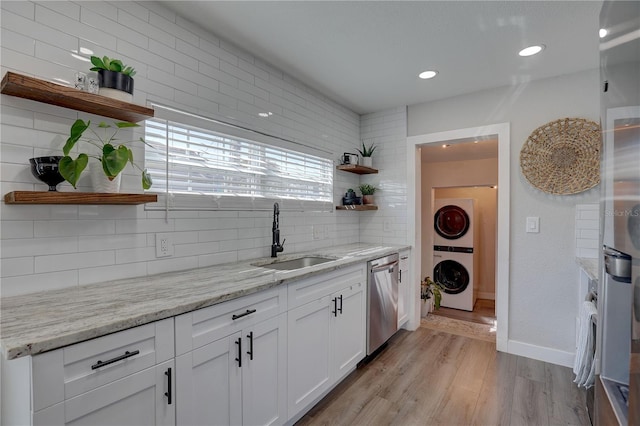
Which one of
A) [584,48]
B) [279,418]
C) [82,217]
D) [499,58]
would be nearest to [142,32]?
[82,217]

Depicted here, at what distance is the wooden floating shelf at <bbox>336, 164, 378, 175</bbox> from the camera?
3.25 metres

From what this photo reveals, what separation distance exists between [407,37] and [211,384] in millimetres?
→ 2343

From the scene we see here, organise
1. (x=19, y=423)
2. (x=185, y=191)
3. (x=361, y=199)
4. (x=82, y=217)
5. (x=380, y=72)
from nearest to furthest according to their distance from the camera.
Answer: (x=19, y=423)
(x=82, y=217)
(x=185, y=191)
(x=380, y=72)
(x=361, y=199)

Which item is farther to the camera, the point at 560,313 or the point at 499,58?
the point at 560,313

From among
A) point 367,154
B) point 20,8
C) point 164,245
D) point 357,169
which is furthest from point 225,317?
point 367,154

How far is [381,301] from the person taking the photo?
276cm

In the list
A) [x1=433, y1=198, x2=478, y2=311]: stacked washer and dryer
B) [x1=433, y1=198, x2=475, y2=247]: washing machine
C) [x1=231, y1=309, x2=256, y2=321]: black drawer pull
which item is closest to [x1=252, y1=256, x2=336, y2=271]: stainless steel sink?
[x1=231, y1=309, x2=256, y2=321]: black drawer pull

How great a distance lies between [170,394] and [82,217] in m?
0.94

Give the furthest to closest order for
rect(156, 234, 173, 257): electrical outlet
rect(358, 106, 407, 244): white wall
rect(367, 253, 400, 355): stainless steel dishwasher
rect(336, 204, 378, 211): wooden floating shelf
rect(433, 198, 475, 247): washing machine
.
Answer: rect(433, 198, 475, 247): washing machine < rect(358, 106, 407, 244): white wall < rect(336, 204, 378, 211): wooden floating shelf < rect(367, 253, 400, 355): stainless steel dishwasher < rect(156, 234, 173, 257): electrical outlet

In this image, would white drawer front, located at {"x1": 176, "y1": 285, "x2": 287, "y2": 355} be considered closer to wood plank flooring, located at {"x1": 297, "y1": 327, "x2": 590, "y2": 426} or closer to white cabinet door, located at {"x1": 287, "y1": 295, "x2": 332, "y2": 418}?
white cabinet door, located at {"x1": 287, "y1": 295, "x2": 332, "y2": 418}

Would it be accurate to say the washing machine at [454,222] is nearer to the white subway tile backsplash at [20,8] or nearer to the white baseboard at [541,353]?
the white baseboard at [541,353]

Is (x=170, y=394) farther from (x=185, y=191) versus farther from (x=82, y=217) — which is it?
(x=185, y=191)

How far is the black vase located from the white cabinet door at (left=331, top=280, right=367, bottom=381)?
1.72 metres

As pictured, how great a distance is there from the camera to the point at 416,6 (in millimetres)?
1763
